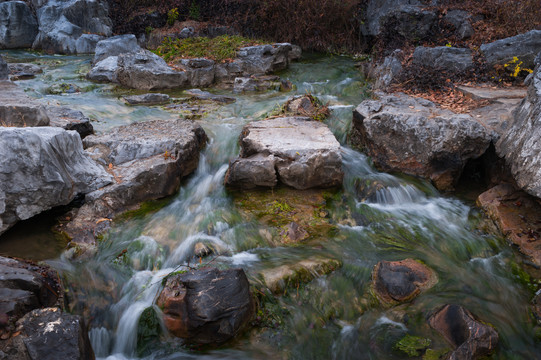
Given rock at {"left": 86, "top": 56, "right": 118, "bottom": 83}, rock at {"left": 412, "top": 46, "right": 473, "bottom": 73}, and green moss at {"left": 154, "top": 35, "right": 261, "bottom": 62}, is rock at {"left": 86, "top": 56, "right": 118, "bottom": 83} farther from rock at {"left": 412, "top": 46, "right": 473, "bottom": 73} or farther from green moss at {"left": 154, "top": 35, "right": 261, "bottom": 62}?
rock at {"left": 412, "top": 46, "right": 473, "bottom": 73}

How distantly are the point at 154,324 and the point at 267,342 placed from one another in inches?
46.9

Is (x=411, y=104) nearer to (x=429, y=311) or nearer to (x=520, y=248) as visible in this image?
(x=520, y=248)

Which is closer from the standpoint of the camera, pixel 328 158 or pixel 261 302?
pixel 261 302

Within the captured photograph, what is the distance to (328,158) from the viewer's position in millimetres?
5527

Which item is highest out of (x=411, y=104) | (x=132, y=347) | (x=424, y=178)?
(x=411, y=104)

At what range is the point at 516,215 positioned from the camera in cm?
499

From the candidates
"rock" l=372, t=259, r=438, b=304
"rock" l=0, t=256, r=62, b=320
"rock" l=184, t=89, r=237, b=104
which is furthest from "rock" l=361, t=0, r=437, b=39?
"rock" l=0, t=256, r=62, b=320

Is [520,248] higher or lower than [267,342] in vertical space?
higher

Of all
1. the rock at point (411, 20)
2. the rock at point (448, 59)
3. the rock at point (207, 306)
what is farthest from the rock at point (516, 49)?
the rock at point (207, 306)

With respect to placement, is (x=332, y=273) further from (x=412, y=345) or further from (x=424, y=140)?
(x=424, y=140)

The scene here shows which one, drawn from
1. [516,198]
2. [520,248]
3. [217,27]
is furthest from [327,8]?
[520,248]

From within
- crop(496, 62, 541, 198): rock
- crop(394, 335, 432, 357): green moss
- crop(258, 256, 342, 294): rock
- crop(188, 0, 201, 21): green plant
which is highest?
crop(188, 0, 201, 21): green plant

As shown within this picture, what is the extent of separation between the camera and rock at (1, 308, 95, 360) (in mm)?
2852

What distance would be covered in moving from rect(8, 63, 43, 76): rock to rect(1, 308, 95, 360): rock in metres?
9.68
